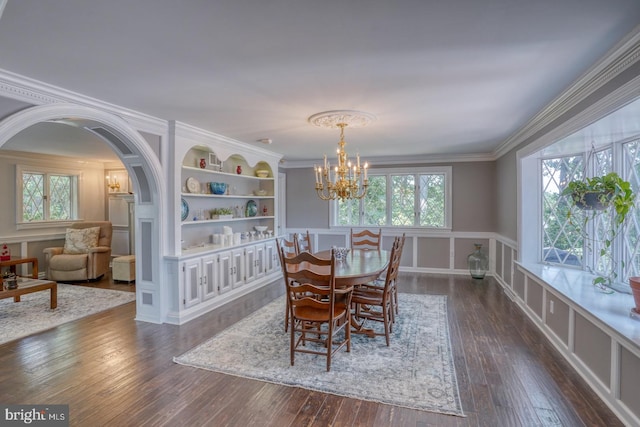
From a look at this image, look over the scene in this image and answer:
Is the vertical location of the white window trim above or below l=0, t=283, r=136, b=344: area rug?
above

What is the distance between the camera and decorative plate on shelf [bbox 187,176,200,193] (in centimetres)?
475

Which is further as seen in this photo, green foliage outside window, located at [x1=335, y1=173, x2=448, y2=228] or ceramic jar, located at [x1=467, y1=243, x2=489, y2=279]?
green foliage outside window, located at [x1=335, y1=173, x2=448, y2=228]

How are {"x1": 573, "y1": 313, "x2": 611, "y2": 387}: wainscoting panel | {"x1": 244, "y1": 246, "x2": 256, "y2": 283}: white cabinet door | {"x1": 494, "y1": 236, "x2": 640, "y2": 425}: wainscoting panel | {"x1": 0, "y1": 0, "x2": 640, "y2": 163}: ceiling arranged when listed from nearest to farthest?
{"x1": 0, "y1": 0, "x2": 640, "y2": 163}: ceiling < {"x1": 494, "y1": 236, "x2": 640, "y2": 425}: wainscoting panel < {"x1": 573, "y1": 313, "x2": 611, "y2": 387}: wainscoting panel < {"x1": 244, "y1": 246, "x2": 256, "y2": 283}: white cabinet door

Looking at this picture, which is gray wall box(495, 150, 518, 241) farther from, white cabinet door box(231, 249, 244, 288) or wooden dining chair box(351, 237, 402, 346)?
white cabinet door box(231, 249, 244, 288)

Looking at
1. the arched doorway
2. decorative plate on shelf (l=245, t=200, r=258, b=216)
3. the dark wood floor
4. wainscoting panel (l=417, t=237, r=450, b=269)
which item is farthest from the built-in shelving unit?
wainscoting panel (l=417, t=237, r=450, b=269)

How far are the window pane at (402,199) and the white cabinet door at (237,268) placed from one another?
332cm

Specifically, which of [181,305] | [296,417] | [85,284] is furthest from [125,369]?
[85,284]

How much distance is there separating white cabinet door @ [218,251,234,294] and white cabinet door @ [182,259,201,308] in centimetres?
43

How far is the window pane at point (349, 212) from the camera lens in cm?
729

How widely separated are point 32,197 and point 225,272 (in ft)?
15.4

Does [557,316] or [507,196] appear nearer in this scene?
[557,316]

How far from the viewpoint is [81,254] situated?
20.5ft

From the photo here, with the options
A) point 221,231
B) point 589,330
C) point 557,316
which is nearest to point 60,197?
point 221,231

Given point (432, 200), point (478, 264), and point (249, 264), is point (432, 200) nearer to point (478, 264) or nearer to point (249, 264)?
point (478, 264)
